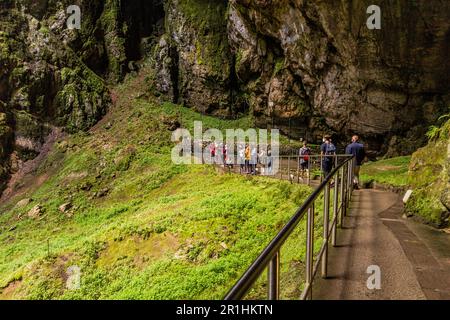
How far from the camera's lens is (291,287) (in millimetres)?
4984

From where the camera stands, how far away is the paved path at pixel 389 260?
4.43 m

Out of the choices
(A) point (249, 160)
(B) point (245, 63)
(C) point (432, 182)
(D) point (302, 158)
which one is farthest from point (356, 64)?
(C) point (432, 182)

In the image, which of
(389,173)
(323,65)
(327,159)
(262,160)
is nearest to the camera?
(327,159)

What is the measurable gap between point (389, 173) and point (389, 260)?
39.5ft

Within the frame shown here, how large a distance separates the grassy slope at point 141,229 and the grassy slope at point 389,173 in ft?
11.0

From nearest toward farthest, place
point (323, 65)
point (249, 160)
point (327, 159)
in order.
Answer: point (327, 159)
point (249, 160)
point (323, 65)

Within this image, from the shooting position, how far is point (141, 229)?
1430 cm

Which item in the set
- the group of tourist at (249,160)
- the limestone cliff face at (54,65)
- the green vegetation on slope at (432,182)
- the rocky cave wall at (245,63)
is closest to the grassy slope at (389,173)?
the green vegetation on slope at (432,182)

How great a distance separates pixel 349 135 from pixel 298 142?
4.11 metres

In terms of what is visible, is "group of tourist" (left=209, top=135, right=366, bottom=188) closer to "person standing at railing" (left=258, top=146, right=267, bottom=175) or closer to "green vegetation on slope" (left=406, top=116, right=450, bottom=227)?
"person standing at railing" (left=258, top=146, right=267, bottom=175)

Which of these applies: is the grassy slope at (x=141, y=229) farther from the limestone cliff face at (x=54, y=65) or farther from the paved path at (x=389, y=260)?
the limestone cliff face at (x=54, y=65)

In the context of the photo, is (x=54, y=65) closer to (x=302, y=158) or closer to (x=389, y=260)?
(x=302, y=158)

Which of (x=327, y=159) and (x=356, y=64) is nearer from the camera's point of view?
(x=327, y=159)

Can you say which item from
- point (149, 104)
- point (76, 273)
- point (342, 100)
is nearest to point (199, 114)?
point (149, 104)
